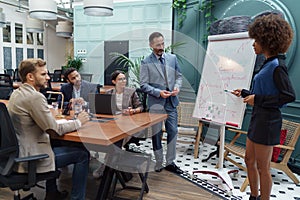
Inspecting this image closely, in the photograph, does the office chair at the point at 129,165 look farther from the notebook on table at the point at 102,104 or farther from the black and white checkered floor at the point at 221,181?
the black and white checkered floor at the point at 221,181

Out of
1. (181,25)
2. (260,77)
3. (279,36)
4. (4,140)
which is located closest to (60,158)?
(4,140)

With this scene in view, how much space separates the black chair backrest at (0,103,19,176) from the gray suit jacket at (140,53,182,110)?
1578 mm

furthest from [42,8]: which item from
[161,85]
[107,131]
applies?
[107,131]

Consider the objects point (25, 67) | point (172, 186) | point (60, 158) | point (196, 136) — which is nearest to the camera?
point (25, 67)

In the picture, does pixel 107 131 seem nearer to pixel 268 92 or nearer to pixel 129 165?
pixel 129 165

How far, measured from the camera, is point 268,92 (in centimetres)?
188

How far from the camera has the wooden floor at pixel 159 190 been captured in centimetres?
246

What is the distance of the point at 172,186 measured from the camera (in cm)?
A: 270

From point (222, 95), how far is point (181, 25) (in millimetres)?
2839

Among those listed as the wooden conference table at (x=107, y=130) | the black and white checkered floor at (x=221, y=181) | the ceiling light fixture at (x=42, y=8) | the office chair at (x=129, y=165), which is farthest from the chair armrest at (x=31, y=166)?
the ceiling light fixture at (x=42, y=8)

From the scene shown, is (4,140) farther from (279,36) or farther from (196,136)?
(196,136)

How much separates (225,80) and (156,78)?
0.79 meters

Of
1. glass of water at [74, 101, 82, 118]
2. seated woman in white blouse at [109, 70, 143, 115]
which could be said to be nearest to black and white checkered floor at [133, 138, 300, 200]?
seated woman in white blouse at [109, 70, 143, 115]

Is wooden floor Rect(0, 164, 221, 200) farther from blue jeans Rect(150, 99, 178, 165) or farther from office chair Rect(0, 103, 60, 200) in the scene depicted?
office chair Rect(0, 103, 60, 200)
